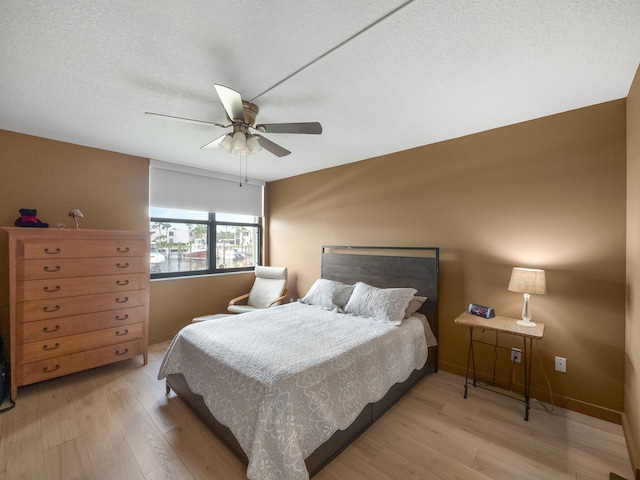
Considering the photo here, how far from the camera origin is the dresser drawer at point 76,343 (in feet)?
7.83

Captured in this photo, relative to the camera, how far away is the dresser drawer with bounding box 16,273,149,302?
7.80 ft

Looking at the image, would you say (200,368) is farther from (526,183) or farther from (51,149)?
(526,183)

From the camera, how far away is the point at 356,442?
1891mm

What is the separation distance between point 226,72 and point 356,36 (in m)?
0.85

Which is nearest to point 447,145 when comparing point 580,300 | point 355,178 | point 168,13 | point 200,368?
point 355,178

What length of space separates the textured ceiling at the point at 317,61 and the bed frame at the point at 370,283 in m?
1.43

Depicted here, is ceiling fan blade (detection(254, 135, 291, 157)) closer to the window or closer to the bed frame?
the bed frame

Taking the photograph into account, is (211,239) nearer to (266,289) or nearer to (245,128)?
(266,289)

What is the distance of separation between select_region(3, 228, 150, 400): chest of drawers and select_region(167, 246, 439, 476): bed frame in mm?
960

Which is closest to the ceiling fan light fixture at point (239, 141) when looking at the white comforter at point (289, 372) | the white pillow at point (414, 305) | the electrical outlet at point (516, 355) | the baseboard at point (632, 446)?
the white comforter at point (289, 372)

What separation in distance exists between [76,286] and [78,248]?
365mm

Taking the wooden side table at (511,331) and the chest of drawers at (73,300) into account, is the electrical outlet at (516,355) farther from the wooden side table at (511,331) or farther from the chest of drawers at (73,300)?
the chest of drawers at (73,300)

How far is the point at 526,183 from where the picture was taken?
246 cm

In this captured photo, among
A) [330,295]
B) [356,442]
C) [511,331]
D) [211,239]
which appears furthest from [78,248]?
[511,331]
